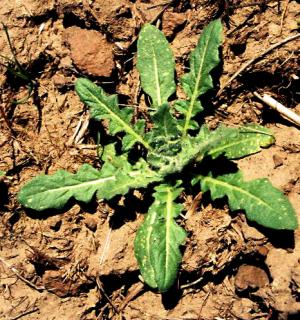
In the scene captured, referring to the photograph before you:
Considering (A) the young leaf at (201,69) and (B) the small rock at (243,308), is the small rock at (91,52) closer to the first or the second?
(A) the young leaf at (201,69)

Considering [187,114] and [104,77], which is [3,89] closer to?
[104,77]

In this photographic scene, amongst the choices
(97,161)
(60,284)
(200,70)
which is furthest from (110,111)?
(60,284)

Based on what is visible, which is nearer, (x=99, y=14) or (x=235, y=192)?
(x=235, y=192)

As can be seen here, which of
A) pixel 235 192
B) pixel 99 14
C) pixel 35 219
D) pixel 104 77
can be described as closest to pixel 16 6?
pixel 99 14

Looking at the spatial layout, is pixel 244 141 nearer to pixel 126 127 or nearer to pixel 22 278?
pixel 126 127

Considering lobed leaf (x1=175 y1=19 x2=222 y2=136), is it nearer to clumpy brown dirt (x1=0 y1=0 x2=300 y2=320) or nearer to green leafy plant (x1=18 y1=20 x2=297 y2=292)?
green leafy plant (x1=18 y1=20 x2=297 y2=292)

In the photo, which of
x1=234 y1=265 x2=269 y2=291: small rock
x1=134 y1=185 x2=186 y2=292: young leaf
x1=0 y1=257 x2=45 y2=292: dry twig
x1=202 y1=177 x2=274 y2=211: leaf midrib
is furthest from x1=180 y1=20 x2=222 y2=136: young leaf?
x1=0 y1=257 x2=45 y2=292: dry twig

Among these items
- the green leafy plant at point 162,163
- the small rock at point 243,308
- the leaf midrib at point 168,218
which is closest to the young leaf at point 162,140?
the green leafy plant at point 162,163
